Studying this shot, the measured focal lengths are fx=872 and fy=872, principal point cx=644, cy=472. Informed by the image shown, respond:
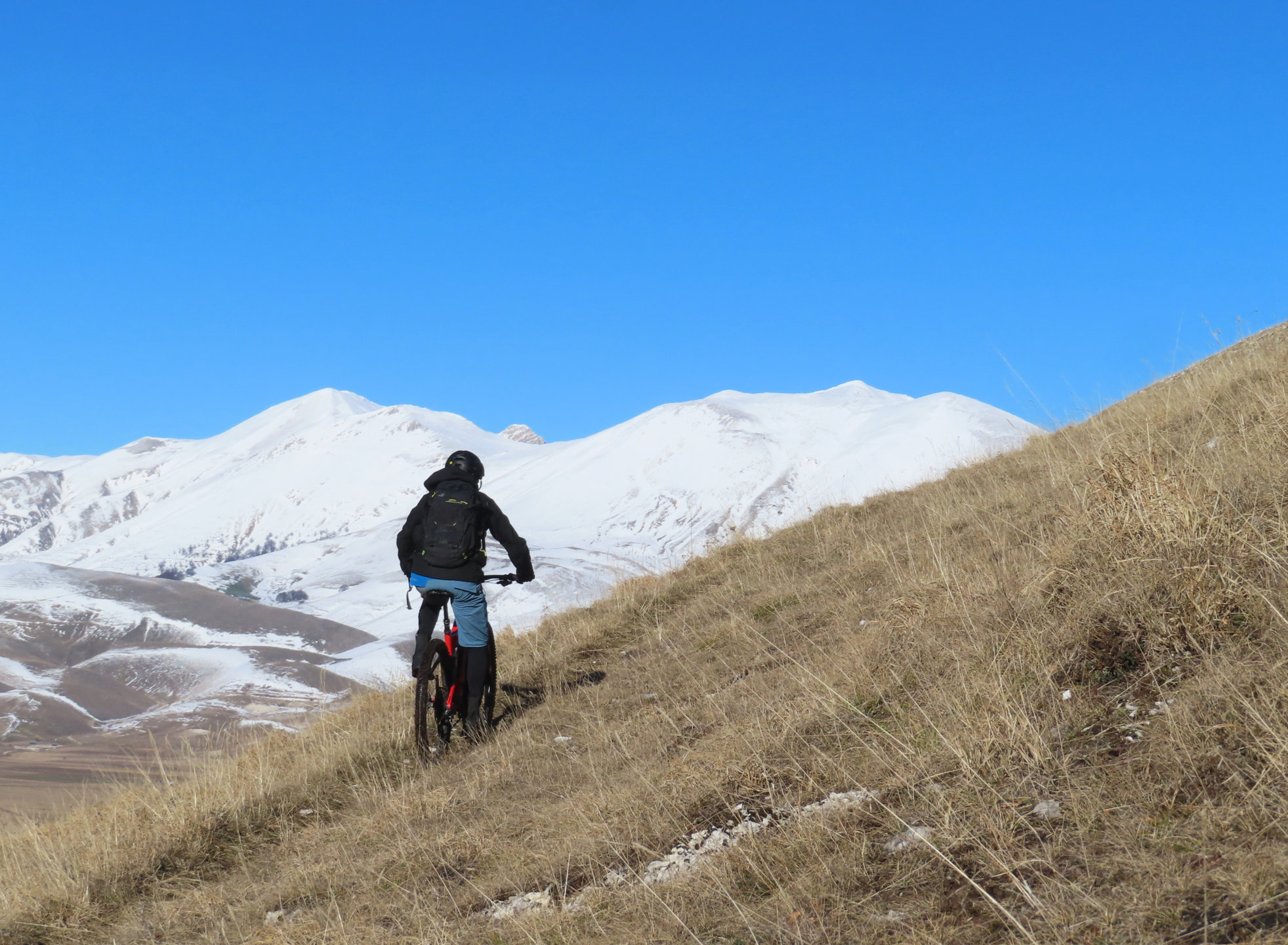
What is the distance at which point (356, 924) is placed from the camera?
12.2ft

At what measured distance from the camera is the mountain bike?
6.67 meters

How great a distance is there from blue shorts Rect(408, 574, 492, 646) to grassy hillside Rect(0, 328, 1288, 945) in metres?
0.87

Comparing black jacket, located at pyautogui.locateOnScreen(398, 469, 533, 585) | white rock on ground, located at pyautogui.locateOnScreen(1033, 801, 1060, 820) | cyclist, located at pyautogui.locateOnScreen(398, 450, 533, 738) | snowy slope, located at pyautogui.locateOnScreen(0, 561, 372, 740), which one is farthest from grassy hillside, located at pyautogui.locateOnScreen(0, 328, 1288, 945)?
snowy slope, located at pyautogui.locateOnScreen(0, 561, 372, 740)

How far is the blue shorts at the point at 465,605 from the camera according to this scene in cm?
667

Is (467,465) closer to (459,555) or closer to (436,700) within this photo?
(459,555)

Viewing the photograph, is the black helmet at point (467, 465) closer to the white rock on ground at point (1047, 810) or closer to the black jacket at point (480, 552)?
the black jacket at point (480, 552)

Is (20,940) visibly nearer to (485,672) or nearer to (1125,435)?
(485,672)

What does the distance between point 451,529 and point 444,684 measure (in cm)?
128

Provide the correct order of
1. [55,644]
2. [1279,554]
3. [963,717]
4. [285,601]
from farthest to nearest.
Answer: [285,601] → [55,644] → [1279,554] → [963,717]

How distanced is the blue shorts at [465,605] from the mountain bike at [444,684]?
0.06 meters

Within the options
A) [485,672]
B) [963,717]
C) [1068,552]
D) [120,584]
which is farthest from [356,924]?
[120,584]

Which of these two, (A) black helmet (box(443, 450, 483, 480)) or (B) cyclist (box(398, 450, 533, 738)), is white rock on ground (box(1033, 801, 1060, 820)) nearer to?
(B) cyclist (box(398, 450, 533, 738))

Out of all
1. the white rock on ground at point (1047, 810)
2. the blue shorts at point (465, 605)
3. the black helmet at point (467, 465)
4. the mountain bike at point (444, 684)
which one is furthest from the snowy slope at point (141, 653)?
the white rock on ground at point (1047, 810)

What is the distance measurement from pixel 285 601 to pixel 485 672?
6342 inches
